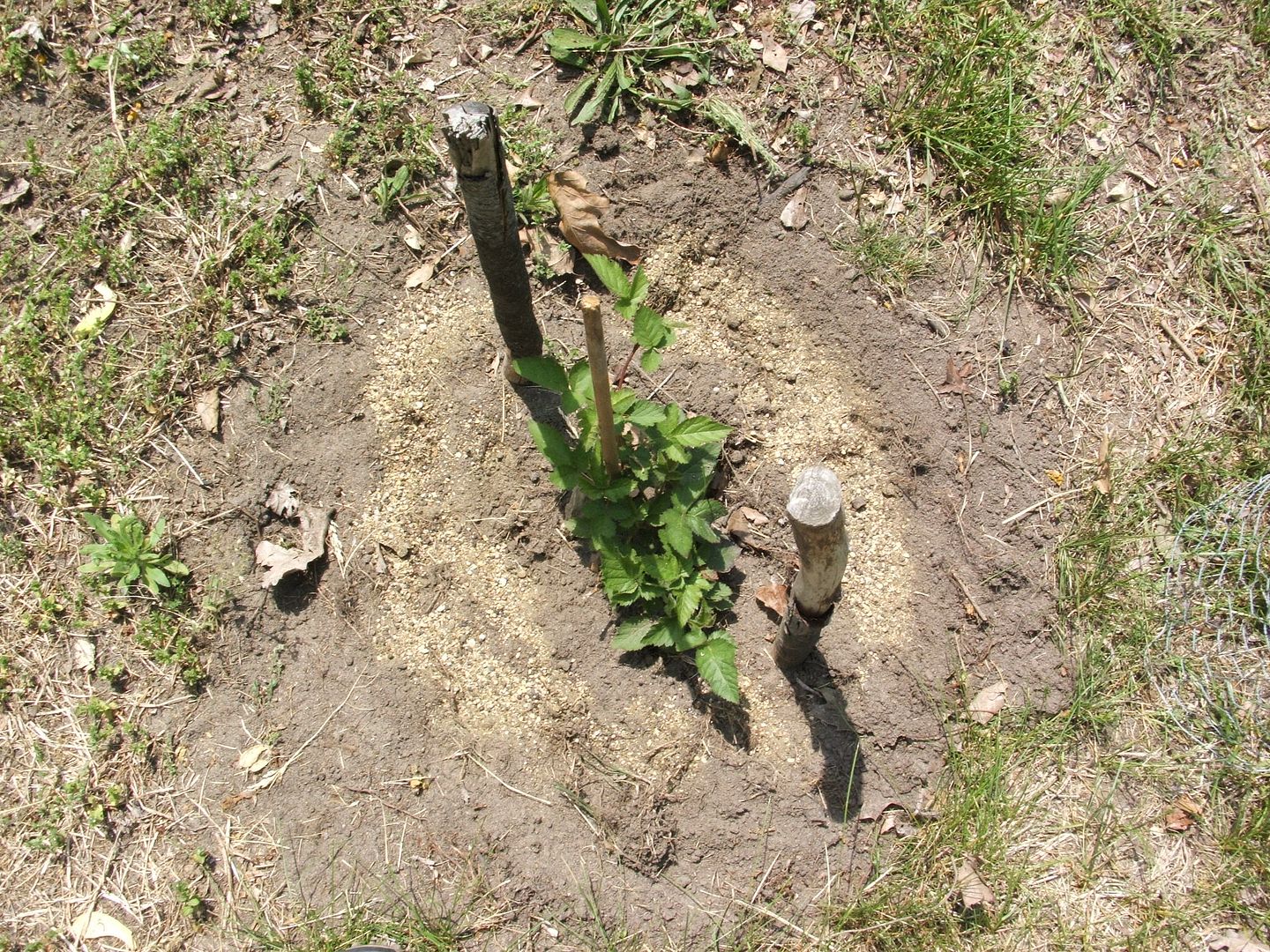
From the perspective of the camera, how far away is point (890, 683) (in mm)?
2684

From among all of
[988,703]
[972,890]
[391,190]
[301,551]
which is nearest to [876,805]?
[972,890]

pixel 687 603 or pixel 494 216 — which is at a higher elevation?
pixel 494 216

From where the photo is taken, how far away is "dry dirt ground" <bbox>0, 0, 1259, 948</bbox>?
8.36 feet

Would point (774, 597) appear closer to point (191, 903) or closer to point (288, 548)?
point (288, 548)

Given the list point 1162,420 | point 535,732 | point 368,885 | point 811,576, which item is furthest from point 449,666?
point 1162,420

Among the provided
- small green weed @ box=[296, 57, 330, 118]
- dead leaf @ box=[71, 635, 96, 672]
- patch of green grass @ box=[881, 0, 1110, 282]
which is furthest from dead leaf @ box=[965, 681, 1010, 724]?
small green weed @ box=[296, 57, 330, 118]

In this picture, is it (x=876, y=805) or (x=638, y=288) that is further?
(x=876, y=805)

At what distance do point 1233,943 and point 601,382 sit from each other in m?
2.47

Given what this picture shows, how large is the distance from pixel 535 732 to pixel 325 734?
2.10 feet

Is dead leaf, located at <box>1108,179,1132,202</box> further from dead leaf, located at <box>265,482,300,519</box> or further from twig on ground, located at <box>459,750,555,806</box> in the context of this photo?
dead leaf, located at <box>265,482,300,519</box>

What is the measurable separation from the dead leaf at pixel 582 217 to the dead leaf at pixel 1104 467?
173cm

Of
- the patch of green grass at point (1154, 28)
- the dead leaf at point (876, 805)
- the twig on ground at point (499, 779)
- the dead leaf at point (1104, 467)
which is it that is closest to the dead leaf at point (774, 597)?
the dead leaf at point (876, 805)

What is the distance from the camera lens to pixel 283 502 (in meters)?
2.82

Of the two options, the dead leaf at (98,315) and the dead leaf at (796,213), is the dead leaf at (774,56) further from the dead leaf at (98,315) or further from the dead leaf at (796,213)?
the dead leaf at (98,315)
